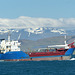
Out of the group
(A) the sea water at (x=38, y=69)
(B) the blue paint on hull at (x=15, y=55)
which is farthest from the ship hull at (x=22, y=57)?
(A) the sea water at (x=38, y=69)

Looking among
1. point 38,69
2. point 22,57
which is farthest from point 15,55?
point 38,69

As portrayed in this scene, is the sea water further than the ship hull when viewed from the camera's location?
No

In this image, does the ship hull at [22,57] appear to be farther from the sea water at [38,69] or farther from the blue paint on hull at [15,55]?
the sea water at [38,69]

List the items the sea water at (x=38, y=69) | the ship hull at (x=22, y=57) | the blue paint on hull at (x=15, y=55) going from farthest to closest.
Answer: the ship hull at (x=22, y=57)
the blue paint on hull at (x=15, y=55)
the sea water at (x=38, y=69)

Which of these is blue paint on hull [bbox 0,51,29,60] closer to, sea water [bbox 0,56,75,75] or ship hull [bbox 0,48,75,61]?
ship hull [bbox 0,48,75,61]

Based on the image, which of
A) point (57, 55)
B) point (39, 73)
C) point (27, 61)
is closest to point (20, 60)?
point (27, 61)

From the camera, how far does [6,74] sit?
92.8 metres

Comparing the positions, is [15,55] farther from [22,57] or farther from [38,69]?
[38,69]

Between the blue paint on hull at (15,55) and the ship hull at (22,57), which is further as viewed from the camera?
the ship hull at (22,57)

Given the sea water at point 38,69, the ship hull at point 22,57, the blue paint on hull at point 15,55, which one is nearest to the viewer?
the sea water at point 38,69

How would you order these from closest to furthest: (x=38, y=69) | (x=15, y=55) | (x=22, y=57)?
(x=38, y=69) < (x=15, y=55) < (x=22, y=57)

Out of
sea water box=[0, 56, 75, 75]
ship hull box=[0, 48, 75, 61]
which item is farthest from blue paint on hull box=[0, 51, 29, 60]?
sea water box=[0, 56, 75, 75]

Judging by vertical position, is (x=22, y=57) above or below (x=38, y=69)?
below

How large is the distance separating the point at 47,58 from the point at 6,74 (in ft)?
169
